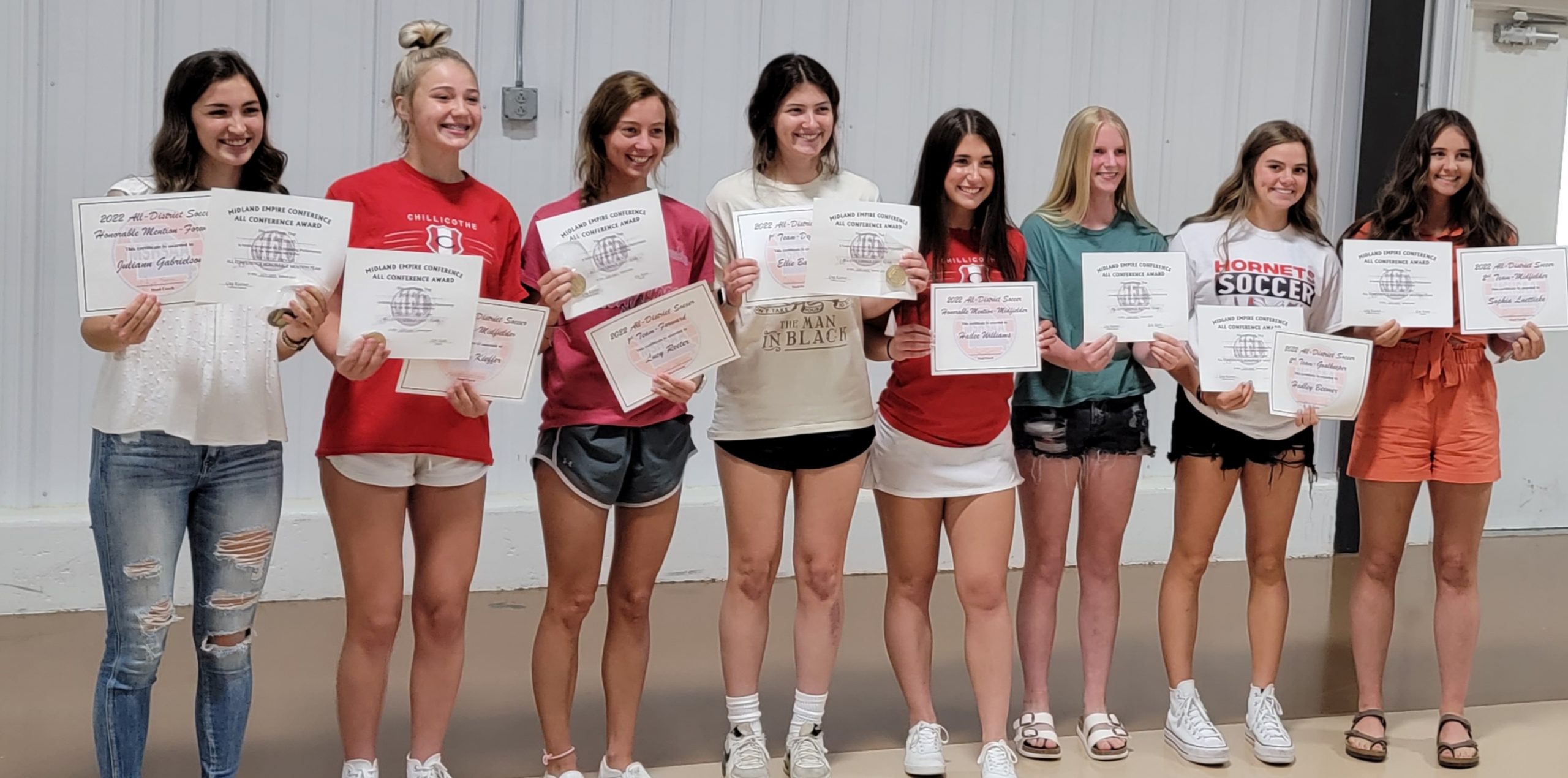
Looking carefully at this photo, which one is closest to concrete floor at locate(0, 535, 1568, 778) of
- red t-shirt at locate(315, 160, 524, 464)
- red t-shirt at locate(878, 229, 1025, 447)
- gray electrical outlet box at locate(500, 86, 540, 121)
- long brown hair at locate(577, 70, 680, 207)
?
red t-shirt at locate(878, 229, 1025, 447)

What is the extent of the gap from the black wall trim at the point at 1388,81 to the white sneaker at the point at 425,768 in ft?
14.2

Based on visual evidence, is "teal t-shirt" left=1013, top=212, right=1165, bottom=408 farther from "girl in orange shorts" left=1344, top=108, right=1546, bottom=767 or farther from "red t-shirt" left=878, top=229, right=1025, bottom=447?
"girl in orange shorts" left=1344, top=108, right=1546, bottom=767

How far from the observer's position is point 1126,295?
2982 millimetres

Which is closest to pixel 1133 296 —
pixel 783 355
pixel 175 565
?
pixel 783 355

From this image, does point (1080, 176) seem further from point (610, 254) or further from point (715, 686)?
point (715, 686)

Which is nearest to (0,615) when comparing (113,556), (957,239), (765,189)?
(113,556)

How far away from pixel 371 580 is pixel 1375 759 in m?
2.45

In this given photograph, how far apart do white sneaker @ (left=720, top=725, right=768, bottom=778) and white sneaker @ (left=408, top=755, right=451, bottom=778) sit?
0.65 metres

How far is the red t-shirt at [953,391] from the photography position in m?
2.96

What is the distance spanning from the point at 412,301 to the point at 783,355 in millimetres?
821

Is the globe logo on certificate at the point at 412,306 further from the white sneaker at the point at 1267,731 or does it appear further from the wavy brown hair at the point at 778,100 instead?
the white sneaker at the point at 1267,731

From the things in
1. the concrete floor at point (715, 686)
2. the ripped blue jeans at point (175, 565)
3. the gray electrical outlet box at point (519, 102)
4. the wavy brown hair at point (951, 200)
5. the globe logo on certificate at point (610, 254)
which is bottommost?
the concrete floor at point (715, 686)

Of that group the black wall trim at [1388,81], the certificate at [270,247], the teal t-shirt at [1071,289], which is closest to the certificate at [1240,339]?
the teal t-shirt at [1071,289]

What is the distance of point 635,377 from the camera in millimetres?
2670
